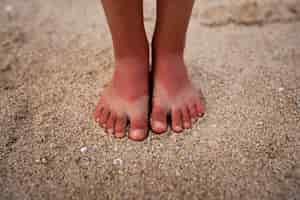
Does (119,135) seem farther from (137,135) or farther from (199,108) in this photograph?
(199,108)

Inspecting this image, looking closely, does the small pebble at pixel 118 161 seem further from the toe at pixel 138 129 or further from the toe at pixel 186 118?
the toe at pixel 186 118

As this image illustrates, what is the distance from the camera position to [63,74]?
0.96m

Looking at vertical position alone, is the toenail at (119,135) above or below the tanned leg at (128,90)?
below

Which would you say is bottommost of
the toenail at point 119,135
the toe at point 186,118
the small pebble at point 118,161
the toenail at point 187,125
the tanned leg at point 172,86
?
the small pebble at point 118,161

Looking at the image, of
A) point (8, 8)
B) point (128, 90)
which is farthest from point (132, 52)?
point (8, 8)

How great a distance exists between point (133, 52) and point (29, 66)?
410 mm

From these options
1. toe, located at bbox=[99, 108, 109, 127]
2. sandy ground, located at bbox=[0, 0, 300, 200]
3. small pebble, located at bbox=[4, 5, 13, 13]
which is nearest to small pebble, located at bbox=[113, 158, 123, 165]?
sandy ground, located at bbox=[0, 0, 300, 200]

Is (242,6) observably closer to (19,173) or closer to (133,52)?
(133,52)

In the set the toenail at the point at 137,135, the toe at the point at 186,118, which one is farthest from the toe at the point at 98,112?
the toe at the point at 186,118

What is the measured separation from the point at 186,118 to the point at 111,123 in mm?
185

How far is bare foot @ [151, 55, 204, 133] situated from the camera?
780 millimetres

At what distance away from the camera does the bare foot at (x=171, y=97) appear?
78 cm

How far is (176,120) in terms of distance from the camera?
79cm

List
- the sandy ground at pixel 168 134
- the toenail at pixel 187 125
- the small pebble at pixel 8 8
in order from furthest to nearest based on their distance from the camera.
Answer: the small pebble at pixel 8 8, the toenail at pixel 187 125, the sandy ground at pixel 168 134
